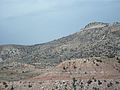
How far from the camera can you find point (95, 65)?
→ 90.9m

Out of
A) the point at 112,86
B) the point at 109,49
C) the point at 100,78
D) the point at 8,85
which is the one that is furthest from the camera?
the point at 109,49

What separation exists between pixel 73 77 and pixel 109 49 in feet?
336

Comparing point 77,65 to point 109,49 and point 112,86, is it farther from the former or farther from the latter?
point 109,49

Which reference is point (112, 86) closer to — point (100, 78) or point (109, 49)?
point (100, 78)

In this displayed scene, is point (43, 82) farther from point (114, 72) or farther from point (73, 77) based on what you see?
point (114, 72)

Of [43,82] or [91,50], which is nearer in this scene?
[43,82]

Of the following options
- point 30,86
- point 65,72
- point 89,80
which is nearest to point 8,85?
point 30,86

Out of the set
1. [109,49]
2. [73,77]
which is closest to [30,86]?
[73,77]

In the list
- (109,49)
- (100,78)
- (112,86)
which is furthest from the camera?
(109,49)

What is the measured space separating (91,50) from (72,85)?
113460 mm

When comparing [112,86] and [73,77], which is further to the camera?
[73,77]

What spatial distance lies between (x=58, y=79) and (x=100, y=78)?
9.31 metres

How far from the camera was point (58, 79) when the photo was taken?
282 ft

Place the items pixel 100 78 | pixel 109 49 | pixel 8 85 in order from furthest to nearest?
pixel 109 49
pixel 8 85
pixel 100 78
